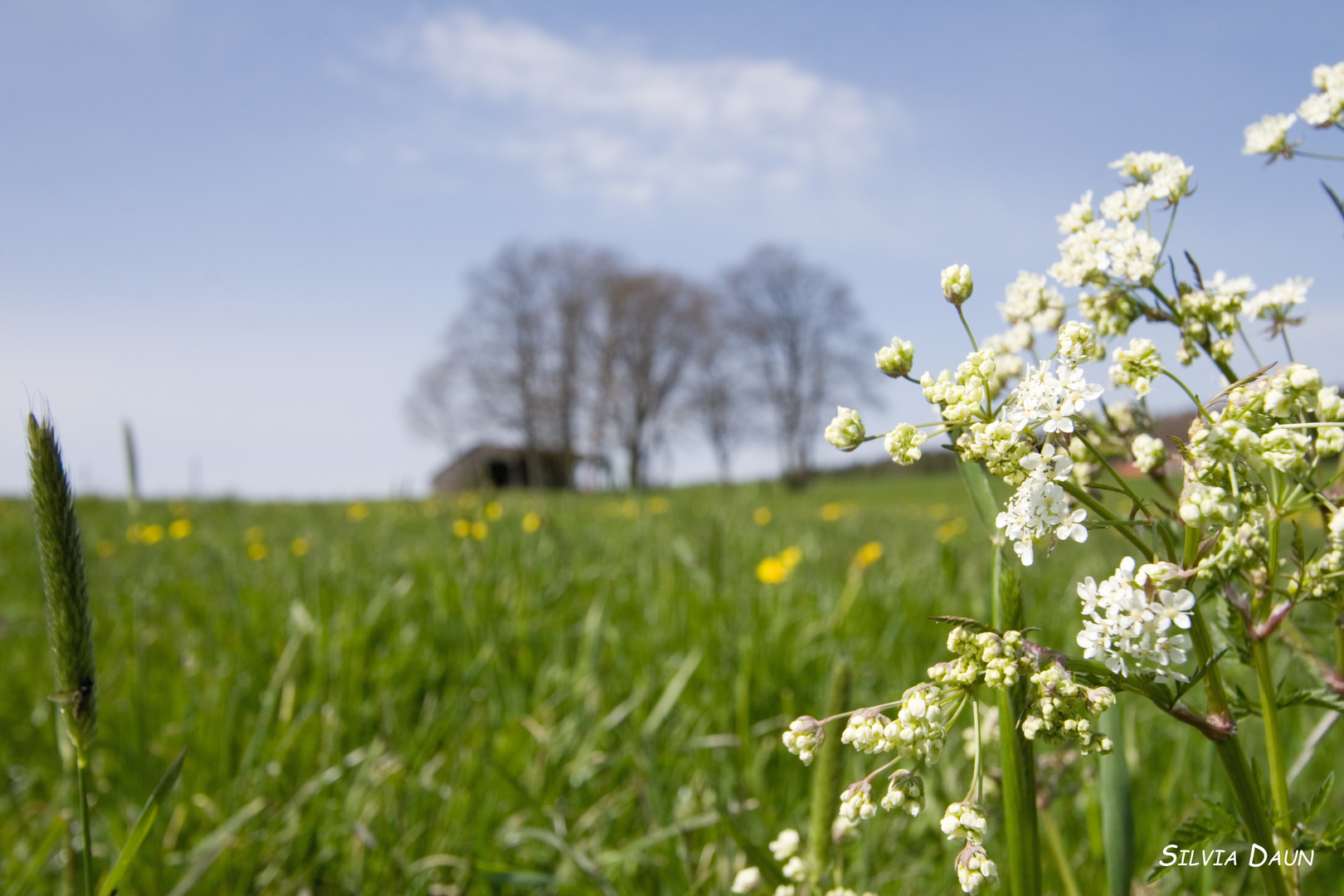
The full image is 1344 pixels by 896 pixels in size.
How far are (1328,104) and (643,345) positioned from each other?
46436mm

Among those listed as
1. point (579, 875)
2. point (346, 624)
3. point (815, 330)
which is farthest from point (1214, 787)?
point (815, 330)

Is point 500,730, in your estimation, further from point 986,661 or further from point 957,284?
point 957,284

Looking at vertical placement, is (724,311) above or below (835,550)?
above

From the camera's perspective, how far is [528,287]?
4666 cm

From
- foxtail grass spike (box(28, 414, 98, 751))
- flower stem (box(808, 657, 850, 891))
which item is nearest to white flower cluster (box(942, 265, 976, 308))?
flower stem (box(808, 657, 850, 891))

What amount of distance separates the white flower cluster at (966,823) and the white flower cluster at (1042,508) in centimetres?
30

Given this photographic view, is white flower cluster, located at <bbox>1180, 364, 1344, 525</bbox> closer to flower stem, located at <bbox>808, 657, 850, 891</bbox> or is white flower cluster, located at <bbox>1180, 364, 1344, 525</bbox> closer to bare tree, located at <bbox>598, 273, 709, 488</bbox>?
flower stem, located at <bbox>808, 657, 850, 891</bbox>

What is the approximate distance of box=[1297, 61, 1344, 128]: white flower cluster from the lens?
1.30 meters

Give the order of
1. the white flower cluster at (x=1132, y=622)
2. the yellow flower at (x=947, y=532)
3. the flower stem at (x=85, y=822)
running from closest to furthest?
the white flower cluster at (x=1132, y=622)
the flower stem at (x=85, y=822)
the yellow flower at (x=947, y=532)

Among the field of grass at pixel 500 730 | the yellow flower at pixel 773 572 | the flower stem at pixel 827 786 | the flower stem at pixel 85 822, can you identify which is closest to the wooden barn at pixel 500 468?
the yellow flower at pixel 773 572

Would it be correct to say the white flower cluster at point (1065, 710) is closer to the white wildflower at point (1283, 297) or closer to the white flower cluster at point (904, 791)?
the white flower cluster at point (904, 791)

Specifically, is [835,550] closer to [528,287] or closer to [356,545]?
[356,545]

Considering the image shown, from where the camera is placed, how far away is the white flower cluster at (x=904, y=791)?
3.30ft

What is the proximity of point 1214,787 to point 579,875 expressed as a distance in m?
1.46
